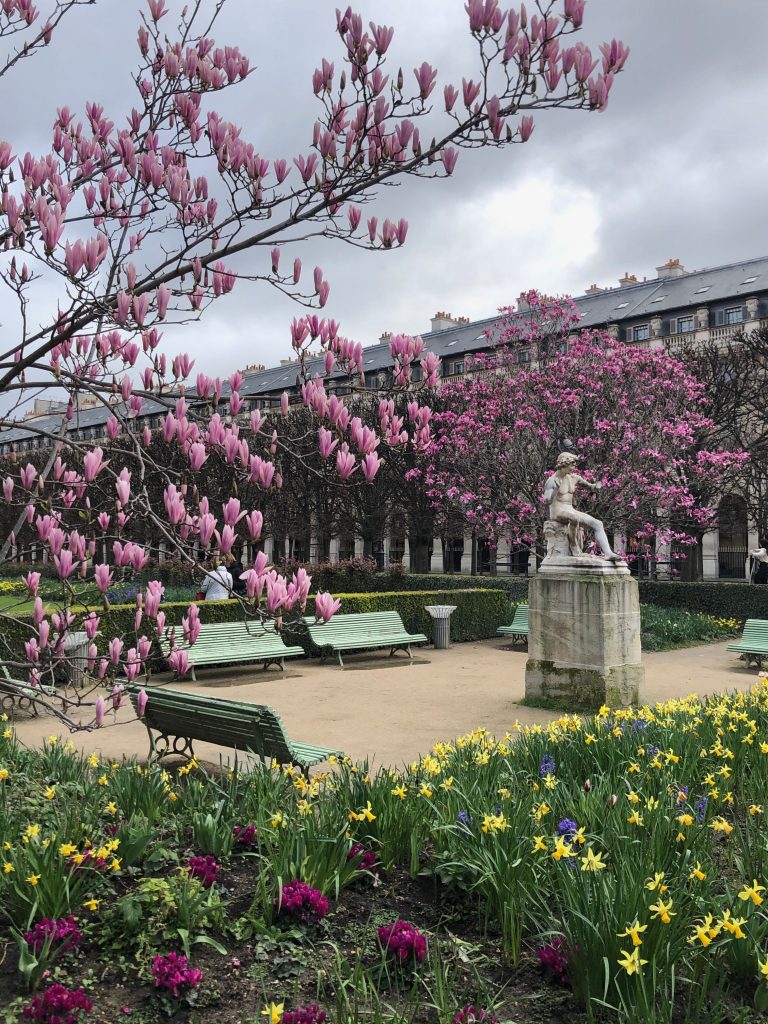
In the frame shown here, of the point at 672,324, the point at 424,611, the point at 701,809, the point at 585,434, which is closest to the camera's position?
the point at 701,809

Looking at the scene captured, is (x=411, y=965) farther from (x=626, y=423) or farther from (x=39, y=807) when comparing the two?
(x=626, y=423)

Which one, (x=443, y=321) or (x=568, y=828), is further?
(x=443, y=321)

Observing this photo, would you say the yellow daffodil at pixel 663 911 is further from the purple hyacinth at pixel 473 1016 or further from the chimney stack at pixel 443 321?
the chimney stack at pixel 443 321

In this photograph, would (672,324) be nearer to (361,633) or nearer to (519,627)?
(519,627)

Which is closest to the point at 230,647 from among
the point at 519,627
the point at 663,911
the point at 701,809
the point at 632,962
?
the point at 519,627

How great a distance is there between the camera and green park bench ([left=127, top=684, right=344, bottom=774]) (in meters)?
6.02

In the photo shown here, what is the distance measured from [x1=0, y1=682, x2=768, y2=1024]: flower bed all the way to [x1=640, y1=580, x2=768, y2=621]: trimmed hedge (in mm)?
16339

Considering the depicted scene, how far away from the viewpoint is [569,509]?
10.9 metres

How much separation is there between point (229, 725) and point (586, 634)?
506cm

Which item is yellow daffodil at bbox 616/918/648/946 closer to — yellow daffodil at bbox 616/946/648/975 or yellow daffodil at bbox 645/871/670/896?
yellow daffodil at bbox 616/946/648/975

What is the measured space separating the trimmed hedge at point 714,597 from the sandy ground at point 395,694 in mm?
3384

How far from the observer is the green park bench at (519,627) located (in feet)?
55.3

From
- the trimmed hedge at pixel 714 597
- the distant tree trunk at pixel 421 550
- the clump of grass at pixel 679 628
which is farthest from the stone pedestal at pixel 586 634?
the distant tree trunk at pixel 421 550

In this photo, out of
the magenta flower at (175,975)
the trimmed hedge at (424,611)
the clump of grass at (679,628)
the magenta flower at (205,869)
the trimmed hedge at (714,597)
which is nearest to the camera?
Answer: the magenta flower at (175,975)
